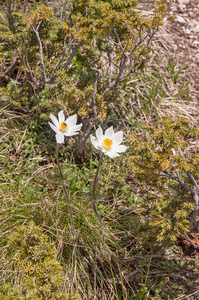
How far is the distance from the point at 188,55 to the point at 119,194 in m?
2.86

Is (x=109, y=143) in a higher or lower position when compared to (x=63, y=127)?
lower

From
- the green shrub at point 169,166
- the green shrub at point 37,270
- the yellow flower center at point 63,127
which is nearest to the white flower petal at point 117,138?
the green shrub at point 169,166

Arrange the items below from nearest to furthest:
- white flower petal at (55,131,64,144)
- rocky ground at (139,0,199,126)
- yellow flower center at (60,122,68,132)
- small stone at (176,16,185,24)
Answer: white flower petal at (55,131,64,144)
yellow flower center at (60,122,68,132)
rocky ground at (139,0,199,126)
small stone at (176,16,185,24)

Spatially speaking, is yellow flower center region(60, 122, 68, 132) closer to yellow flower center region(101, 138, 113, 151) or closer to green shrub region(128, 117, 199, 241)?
yellow flower center region(101, 138, 113, 151)

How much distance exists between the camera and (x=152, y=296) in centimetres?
234

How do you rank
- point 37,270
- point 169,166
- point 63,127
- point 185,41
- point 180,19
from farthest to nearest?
point 180,19 < point 185,41 < point 169,166 < point 63,127 < point 37,270

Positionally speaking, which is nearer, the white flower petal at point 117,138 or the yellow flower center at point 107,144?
the yellow flower center at point 107,144

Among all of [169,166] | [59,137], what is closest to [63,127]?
[59,137]

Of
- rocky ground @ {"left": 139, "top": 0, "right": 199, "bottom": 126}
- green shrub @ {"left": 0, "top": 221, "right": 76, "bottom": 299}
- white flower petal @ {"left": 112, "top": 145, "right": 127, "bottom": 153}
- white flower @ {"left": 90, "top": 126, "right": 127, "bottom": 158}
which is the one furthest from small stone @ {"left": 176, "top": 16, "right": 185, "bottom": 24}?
green shrub @ {"left": 0, "top": 221, "right": 76, "bottom": 299}

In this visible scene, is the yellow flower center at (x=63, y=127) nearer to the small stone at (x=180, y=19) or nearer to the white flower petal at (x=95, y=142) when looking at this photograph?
the white flower petal at (x=95, y=142)

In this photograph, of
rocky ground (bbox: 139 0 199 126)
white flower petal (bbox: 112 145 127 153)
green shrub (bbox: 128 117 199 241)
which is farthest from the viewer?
rocky ground (bbox: 139 0 199 126)

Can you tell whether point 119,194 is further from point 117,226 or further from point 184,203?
point 184,203

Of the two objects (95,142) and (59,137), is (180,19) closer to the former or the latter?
(95,142)

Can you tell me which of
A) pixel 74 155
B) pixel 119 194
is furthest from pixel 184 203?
pixel 74 155
